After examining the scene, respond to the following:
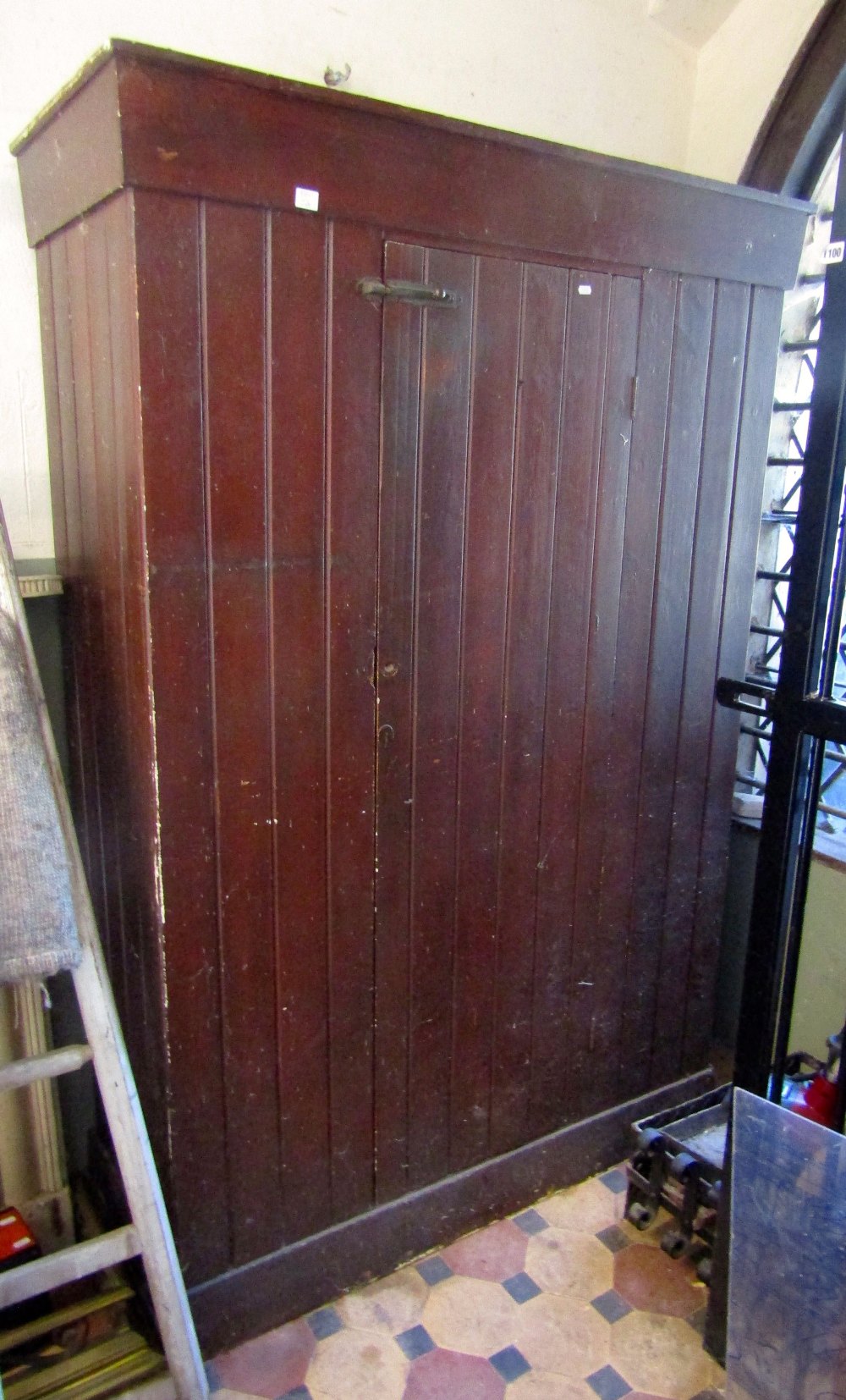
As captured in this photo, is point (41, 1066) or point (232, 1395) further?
point (232, 1395)

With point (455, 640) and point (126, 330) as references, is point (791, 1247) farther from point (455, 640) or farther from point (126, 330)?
point (126, 330)

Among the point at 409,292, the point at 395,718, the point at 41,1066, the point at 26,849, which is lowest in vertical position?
the point at 41,1066

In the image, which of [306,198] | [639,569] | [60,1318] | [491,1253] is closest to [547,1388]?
[491,1253]

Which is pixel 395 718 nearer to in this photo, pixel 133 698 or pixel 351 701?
pixel 351 701

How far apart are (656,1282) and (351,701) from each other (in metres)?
1.32

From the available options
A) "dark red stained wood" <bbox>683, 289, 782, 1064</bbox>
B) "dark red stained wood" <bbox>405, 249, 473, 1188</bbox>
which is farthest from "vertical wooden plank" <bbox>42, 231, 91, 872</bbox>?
"dark red stained wood" <bbox>683, 289, 782, 1064</bbox>

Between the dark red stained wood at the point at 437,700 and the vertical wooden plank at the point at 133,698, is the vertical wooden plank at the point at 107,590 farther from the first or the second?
the dark red stained wood at the point at 437,700

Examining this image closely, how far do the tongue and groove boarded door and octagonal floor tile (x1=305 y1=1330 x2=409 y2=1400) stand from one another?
26 cm

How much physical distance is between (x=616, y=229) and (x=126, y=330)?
3.02ft

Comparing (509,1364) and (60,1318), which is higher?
(60,1318)

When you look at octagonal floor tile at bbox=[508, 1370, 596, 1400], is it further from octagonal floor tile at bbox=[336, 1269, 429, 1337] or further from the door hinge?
the door hinge

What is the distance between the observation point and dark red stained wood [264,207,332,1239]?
1508 millimetres

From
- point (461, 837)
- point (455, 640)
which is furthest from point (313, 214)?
point (461, 837)

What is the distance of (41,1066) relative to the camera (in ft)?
5.01
